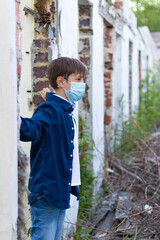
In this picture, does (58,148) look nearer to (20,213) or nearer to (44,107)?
(44,107)

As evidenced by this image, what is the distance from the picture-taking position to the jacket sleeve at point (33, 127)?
87.3 inches

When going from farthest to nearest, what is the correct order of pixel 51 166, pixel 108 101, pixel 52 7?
pixel 108 101, pixel 52 7, pixel 51 166

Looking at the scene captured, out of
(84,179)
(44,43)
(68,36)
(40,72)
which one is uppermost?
(68,36)

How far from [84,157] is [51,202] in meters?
2.17

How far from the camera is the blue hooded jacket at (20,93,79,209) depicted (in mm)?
2436

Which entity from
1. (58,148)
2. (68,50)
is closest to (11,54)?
(58,148)

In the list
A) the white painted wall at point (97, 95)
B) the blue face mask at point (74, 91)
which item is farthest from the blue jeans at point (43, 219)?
the white painted wall at point (97, 95)

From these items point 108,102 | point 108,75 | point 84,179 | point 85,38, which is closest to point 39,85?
point 84,179

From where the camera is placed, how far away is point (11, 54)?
203 centimetres

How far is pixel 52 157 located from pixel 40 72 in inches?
45.9

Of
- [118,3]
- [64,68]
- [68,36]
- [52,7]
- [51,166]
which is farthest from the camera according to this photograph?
[118,3]

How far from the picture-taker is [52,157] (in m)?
2.46

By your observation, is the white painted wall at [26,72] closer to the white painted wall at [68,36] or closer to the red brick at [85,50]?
the white painted wall at [68,36]

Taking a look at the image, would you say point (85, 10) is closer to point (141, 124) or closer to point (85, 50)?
point (85, 50)
